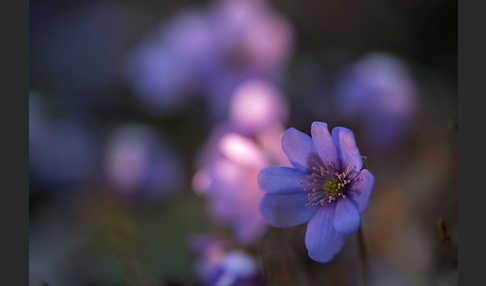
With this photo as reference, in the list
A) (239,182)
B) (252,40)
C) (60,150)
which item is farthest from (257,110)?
(60,150)

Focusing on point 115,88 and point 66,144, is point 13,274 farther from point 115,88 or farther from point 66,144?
point 115,88

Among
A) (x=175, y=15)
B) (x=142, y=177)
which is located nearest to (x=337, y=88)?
(x=142, y=177)

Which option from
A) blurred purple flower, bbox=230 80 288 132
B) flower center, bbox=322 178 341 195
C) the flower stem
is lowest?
the flower stem

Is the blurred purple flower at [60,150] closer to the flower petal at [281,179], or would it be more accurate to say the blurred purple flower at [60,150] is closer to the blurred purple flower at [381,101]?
the blurred purple flower at [381,101]

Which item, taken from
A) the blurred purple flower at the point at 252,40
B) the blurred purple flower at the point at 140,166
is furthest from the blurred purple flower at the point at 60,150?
the blurred purple flower at the point at 252,40

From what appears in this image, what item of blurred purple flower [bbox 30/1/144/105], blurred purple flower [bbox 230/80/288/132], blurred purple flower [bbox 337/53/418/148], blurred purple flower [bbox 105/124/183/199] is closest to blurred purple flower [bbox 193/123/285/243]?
blurred purple flower [bbox 230/80/288/132]

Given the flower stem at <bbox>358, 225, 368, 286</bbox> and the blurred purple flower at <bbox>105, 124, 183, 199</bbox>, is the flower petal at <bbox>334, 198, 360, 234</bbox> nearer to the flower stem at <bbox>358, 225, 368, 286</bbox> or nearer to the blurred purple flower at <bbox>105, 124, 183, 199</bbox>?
the flower stem at <bbox>358, 225, 368, 286</bbox>

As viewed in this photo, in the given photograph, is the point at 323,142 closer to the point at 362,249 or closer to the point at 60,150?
the point at 362,249
